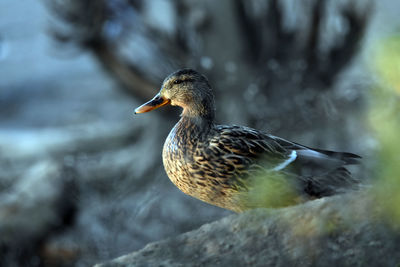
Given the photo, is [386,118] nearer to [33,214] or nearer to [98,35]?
[33,214]

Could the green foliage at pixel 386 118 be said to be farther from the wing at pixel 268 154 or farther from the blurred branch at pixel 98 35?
the blurred branch at pixel 98 35

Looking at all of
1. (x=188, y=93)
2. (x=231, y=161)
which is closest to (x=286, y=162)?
(x=231, y=161)

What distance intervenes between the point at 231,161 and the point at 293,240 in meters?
0.71

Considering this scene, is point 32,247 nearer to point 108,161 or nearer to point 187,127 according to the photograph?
point 108,161

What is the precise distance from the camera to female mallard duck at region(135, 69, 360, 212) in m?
3.15

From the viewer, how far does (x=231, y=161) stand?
3.29 m

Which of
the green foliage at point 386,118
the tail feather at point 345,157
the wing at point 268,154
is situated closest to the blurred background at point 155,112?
the wing at point 268,154

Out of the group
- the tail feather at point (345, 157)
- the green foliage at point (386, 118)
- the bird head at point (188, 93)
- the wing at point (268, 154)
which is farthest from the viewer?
the bird head at point (188, 93)

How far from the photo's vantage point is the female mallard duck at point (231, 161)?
3.15 metres

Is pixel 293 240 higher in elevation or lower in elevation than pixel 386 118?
lower

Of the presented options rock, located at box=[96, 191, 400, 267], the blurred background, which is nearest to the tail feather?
rock, located at box=[96, 191, 400, 267]

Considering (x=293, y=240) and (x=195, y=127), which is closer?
(x=293, y=240)

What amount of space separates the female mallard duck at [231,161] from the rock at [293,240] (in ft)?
0.50

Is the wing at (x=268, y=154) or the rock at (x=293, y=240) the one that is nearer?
the rock at (x=293, y=240)
